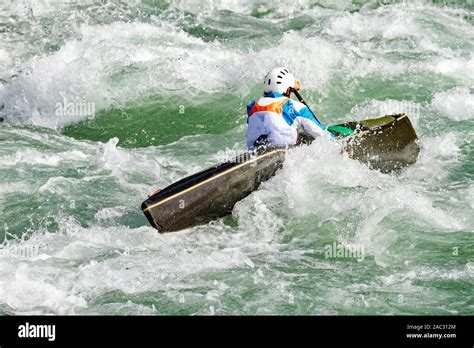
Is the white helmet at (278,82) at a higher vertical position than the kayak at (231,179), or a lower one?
higher

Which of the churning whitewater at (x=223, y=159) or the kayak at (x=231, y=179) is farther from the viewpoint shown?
the kayak at (x=231, y=179)

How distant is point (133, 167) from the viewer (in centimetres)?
1059

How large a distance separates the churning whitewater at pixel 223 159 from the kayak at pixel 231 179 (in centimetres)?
14

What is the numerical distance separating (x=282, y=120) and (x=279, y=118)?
1.6 inches

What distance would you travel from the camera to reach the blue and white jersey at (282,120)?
926cm

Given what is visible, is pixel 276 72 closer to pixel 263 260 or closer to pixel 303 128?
pixel 303 128

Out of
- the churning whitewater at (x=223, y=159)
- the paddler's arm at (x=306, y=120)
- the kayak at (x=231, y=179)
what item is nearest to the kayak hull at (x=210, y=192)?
the kayak at (x=231, y=179)

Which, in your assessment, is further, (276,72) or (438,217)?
(276,72)

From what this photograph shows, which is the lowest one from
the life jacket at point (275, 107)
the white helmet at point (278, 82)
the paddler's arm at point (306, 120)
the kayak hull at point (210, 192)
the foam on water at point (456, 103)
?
the kayak hull at point (210, 192)

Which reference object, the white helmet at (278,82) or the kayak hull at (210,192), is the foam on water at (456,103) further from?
the kayak hull at (210,192)

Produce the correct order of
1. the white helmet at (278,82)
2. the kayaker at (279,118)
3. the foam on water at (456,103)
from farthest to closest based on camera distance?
1. the foam on water at (456,103)
2. the white helmet at (278,82)
3. the kayaker at (279,118)

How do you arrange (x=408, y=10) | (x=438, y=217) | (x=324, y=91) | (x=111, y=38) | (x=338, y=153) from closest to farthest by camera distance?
(x=438, y=217) → (x=338, y=153) → (x=324, y=91) → (x=111, y=38) → (x=408, y=10)
